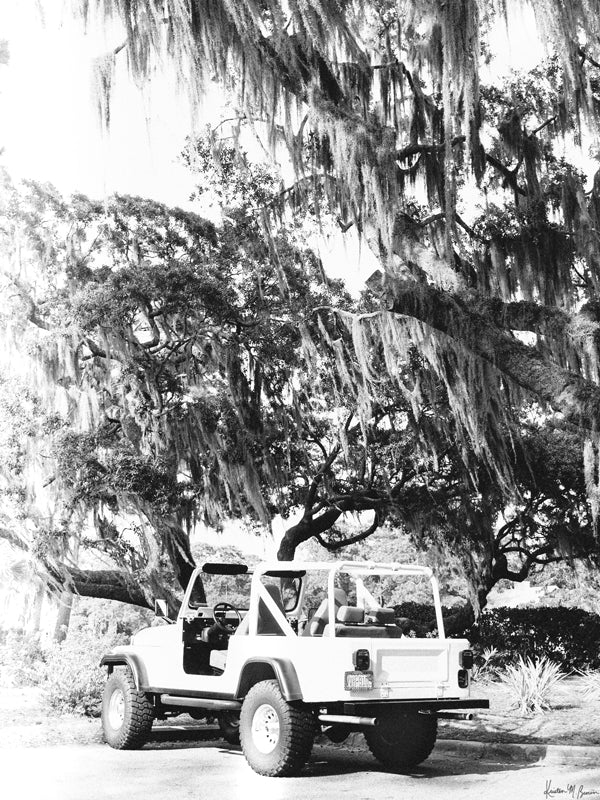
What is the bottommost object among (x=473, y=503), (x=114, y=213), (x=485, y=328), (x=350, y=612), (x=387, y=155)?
(x=350, y=612)

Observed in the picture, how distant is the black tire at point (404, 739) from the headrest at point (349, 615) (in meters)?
0.89

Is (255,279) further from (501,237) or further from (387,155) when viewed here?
(387,155)

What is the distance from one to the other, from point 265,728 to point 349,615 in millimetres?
1077

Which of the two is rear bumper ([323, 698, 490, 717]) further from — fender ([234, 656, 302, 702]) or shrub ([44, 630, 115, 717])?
shrub ([44, 630, 115, 717])

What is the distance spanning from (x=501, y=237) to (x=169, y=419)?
227 inches

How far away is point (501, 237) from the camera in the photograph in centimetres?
1186

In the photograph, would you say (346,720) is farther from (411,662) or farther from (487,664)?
(487,664)

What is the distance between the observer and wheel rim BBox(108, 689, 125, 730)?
26.4ft

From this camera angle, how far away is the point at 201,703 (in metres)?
7.30

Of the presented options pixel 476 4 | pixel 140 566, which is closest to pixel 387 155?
pixel 476 4

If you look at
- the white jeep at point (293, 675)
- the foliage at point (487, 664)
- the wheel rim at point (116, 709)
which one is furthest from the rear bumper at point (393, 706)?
the foliage at point (487, 664)

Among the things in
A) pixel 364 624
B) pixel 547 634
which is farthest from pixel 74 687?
pixel 547 634

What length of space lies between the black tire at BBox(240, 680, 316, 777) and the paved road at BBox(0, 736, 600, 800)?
122 mm

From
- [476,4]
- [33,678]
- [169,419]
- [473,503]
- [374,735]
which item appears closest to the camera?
[374,735]
